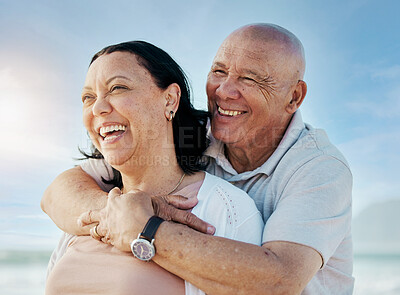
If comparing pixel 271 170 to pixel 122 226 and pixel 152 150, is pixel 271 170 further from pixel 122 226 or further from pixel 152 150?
pixel 122 226

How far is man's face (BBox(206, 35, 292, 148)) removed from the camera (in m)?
3.13

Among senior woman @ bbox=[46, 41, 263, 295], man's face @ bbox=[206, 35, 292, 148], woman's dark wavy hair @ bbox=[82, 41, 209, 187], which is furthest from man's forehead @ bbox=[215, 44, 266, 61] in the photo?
senior woman @ bbox=[46, 41, 263, 295]

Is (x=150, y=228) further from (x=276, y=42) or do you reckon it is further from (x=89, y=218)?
(x=276, y=42)

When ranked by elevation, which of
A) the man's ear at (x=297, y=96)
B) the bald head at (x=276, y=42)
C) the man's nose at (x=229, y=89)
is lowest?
the man's nose at (x=229, y=89)

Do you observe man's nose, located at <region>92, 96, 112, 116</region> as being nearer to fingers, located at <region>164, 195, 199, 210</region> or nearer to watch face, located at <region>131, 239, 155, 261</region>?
fingers, located at <region>164, 195, 199, 210</region>

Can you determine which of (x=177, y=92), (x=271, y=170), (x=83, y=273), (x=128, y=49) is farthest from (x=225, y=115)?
(x=83, y=273)

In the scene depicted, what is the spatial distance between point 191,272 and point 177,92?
1.01m

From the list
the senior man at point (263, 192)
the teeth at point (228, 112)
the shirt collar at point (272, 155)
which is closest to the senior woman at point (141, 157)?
the senior man at point (263, 192)

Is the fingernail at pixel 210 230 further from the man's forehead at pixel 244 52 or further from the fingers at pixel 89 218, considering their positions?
the man's forehead at pixel 244 52

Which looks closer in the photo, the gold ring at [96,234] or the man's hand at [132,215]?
the man's hand at [132,215]

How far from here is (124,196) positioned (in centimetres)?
213

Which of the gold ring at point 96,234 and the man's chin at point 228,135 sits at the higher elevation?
the man's chin at point 228,135

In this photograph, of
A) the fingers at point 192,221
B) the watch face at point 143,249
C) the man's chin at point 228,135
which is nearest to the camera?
the watch face at point 143,249

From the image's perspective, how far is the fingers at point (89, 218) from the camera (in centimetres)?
228
